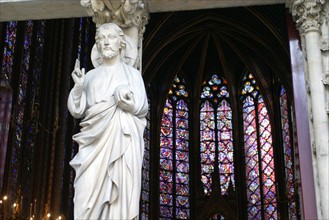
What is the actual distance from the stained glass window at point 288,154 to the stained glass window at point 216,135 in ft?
6.54

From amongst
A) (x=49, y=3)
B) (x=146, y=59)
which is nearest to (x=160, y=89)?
(x=146, y=59)

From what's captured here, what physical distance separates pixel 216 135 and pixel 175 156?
155cm

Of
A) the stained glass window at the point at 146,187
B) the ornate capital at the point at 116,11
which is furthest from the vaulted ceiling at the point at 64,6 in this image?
the stained glass window at the point at 146,187

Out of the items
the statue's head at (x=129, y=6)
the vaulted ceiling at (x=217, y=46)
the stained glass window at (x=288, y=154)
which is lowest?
the statue's head at (x=129, y=6)

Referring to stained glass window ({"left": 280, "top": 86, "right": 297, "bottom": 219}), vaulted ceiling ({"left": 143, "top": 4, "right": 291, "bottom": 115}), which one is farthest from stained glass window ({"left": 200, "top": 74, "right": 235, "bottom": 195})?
stained glass window ({"left": 280, "top": 86, "right": 297, "bottom": 219})

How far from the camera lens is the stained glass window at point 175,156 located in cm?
1889

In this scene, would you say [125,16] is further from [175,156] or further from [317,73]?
[175,156]

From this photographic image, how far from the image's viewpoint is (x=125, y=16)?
5777 millimetres

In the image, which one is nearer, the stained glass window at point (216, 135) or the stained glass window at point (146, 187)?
the stained glass window at point (146, 187)

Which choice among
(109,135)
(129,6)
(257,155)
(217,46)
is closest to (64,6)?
(129,6)

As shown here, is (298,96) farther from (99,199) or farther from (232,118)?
(232,118)

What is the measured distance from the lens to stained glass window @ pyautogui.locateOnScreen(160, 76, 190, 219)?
18.9 meters

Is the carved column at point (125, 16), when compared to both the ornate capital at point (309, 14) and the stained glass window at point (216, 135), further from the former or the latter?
the stained glass window at point (216, 135)

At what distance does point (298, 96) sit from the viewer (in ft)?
19.0
